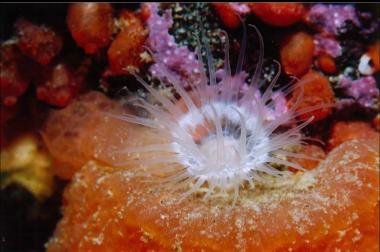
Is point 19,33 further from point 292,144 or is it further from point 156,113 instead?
point 292,144

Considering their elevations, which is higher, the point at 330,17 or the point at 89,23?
the point at 330,17

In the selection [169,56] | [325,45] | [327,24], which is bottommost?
[169,56]

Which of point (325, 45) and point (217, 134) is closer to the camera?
point (217, 134)

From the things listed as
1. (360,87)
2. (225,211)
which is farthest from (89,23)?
(360,87)

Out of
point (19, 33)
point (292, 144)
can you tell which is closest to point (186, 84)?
point (292, 144)

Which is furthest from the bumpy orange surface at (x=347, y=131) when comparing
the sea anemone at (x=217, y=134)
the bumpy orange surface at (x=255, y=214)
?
the sea anemone at (x=217, y=134)

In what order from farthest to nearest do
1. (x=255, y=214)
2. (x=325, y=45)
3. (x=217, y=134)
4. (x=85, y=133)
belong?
(x=85, y=133)
(x=325, y=45)
(x=217, y=134)
(x=255, y=214)

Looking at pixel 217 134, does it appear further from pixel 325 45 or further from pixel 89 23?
pixel 89 23
